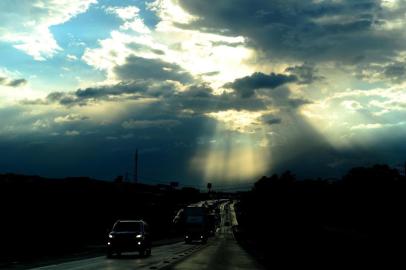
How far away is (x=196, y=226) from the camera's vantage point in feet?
224

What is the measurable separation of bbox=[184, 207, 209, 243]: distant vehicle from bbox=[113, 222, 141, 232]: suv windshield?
32.0 metres

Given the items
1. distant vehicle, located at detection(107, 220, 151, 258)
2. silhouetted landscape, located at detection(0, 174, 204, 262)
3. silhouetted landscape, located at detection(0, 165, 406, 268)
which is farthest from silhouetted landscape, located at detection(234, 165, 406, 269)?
silhouetted landscape, located at detection(0, 174, 204, 262)

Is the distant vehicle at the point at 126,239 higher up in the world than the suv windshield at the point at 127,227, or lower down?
lower down

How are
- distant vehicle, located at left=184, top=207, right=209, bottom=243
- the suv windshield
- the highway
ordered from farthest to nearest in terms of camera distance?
distant vehicle, located at left=184, top=207, right=209, bottom=243, the suv windshield, the highway

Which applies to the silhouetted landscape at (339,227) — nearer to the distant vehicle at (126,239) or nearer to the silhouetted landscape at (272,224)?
the silhouetted landscape at (272,224)

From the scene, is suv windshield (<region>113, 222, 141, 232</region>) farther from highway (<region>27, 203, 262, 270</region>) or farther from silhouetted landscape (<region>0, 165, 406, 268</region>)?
silhouetted landscape (<region>0, 165, 406, 268</region>)

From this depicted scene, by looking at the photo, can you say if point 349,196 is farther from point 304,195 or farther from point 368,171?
point 368,171

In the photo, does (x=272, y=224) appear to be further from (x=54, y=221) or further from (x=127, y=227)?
(x=54, y=221)

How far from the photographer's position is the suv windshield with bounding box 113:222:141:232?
3531 cm

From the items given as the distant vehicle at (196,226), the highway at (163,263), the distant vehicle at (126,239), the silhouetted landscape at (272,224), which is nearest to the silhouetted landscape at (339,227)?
the silhouetted landscape at (272,224)

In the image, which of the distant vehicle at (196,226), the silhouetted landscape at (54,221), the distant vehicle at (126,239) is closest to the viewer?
the distant vehicle at (126,239)

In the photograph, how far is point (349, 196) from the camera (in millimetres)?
111062

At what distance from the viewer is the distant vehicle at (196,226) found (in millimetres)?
67750

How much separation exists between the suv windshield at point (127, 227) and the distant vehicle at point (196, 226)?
32.0m
